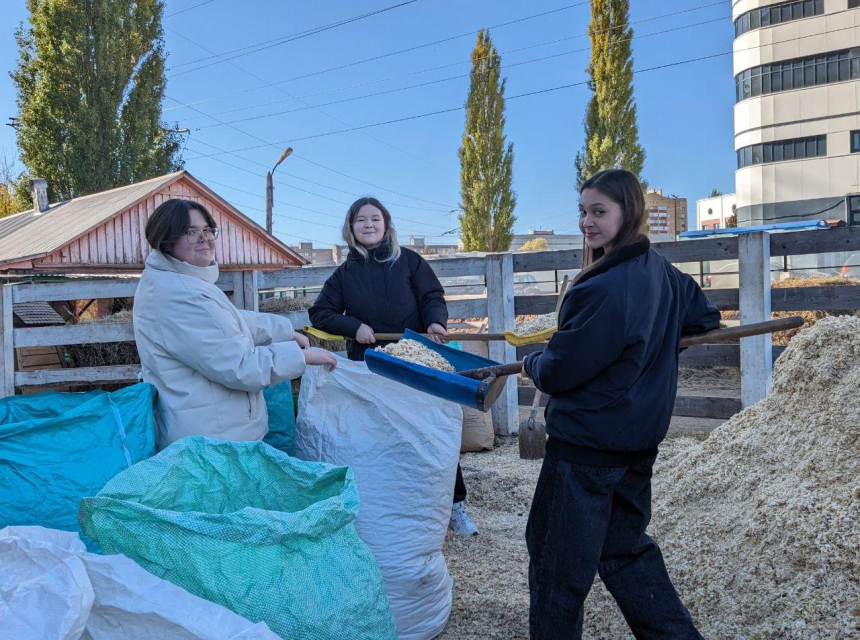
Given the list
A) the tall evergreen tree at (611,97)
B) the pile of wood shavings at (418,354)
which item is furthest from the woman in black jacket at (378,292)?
the tall evergreen tree at (611,97)

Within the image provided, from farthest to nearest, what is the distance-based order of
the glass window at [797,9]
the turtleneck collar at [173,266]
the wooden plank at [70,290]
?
the glass window at [797,9] → the wooden plank at [70,290] → the turtleneck collar at [173,266]

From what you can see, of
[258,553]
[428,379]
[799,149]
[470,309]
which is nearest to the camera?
[258,553]

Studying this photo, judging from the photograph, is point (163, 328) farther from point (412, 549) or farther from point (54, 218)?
point (54, 218)

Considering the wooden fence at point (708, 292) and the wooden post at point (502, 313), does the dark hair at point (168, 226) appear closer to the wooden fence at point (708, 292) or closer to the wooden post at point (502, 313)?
the wooden fence at point (708, 292)

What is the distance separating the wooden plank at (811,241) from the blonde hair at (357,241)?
10.3 feet

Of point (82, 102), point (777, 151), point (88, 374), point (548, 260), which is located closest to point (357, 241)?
point (88, 374)

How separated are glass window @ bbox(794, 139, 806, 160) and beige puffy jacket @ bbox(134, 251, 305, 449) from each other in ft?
90.1

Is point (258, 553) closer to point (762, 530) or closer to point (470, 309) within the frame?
point (762, 530)

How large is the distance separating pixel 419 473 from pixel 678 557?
96 cm

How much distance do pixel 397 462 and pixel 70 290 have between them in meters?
2.92

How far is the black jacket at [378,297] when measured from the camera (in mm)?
3012

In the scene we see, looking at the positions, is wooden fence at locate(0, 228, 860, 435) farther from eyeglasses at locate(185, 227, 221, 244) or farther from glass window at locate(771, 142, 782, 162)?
glass window at locate(771, 142, 782, 162)

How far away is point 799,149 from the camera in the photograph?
2538cm

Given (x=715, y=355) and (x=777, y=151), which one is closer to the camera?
(x=715, y=355)
